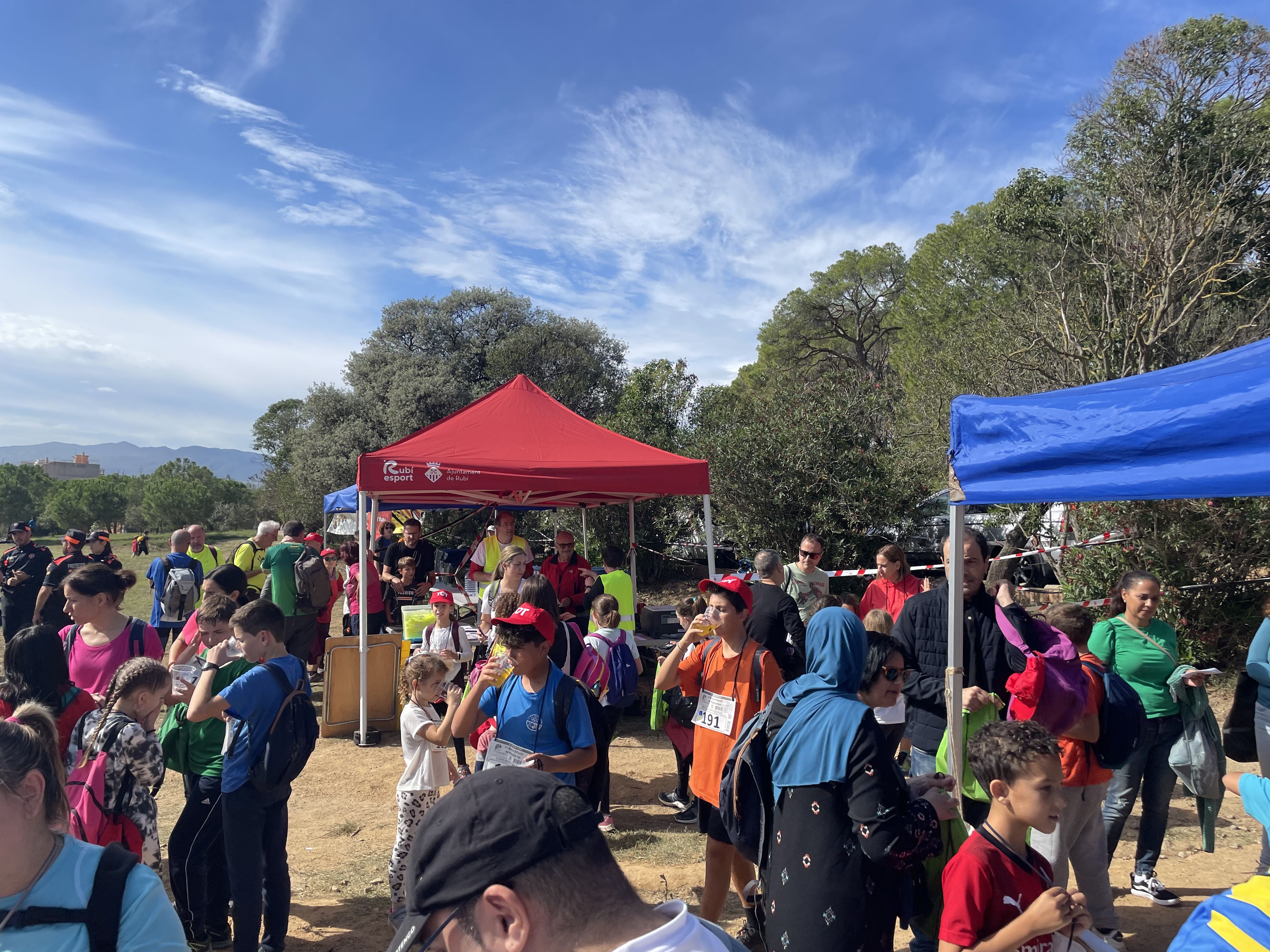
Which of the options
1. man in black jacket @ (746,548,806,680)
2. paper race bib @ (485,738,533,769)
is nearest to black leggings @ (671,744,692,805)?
man in black jacket @ (746,548,806,680)

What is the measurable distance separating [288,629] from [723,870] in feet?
19.5

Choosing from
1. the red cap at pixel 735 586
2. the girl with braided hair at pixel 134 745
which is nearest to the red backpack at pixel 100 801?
the girl with braided hair at pixel 134 745

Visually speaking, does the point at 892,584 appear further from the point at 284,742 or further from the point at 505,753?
the point at 284,742

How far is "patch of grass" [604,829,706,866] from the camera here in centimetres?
480

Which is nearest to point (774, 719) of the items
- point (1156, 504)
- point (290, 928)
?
point (290, 928)

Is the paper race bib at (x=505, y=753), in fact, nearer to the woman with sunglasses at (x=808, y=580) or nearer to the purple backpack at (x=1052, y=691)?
the purple backpack at (x=1052, y=691)

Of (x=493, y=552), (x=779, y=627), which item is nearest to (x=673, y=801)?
(x=779, y=627)

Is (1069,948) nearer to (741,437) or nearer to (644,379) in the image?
(741,437)

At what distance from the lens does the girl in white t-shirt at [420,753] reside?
3.71 m

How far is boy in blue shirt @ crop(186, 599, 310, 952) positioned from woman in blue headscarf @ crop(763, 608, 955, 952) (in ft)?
6.96

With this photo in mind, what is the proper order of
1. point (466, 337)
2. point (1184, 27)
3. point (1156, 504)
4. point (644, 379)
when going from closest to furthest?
point (1156, 504) < point (1184, 27) < point (644, 379) < point (466, 337)

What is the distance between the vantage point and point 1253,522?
27.6 ft

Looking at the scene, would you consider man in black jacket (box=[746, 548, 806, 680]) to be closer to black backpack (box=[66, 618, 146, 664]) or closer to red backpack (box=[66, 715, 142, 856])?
red backpack (box=[66, 715, 142, 856])

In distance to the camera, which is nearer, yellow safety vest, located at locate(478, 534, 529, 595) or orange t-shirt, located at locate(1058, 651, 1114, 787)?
orange t-shirt, located at locate(1058, 651, 1114, 787)
